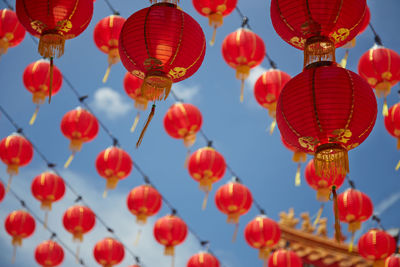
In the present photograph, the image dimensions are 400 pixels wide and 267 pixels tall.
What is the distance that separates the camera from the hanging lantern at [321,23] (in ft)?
7.68

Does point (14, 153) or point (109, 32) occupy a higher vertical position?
point (109, 32)

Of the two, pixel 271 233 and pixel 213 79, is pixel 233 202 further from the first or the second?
pixel 213 79

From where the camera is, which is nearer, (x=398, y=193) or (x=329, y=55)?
(x=329, y=55)

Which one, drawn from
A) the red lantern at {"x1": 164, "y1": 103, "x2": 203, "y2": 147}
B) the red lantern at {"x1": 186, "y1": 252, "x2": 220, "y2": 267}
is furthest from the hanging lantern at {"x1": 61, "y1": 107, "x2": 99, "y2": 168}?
the red lantern at {"x1": 186, "y1": 252, "x2": 220, "y2": 267}

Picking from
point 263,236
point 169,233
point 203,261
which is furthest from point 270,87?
Result: point 203,261

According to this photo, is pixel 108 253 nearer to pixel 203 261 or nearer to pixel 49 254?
pixel 49 254

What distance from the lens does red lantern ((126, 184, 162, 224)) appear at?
5.69 metres

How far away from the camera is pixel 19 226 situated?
5.93 m

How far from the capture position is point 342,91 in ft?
7.52

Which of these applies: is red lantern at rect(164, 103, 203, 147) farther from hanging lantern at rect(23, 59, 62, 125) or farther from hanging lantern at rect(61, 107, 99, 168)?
hanging lantern at rect(23, 59, 62, 125)

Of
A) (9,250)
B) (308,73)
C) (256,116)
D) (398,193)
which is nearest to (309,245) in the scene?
(398,193)

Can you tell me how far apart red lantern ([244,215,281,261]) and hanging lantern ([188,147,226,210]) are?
0.70m

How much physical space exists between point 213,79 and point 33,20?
6922 millimetres

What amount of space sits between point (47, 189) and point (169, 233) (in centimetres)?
145
